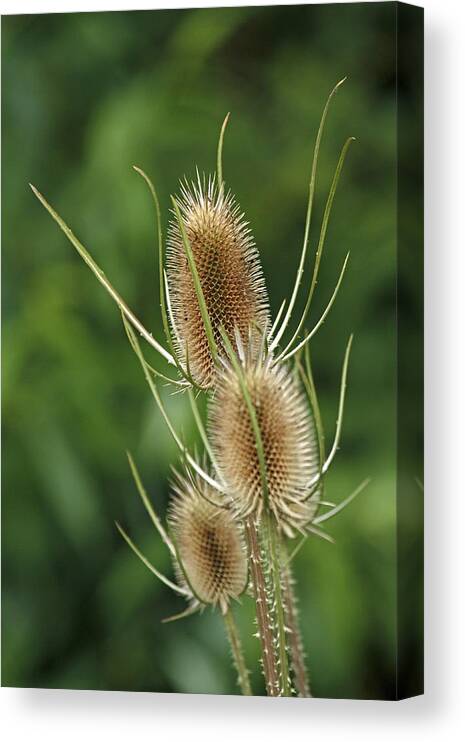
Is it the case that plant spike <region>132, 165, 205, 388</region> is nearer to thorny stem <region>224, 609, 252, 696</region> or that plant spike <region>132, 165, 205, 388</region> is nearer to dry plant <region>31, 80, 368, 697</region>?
dry plant <region>31, 80, 368, 697</region>

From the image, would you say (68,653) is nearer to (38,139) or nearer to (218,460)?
(218,460)

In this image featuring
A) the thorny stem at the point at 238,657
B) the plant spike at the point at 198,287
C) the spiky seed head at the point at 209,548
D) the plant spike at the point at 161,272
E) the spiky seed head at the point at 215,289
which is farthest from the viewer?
the thorny stem at the point at 238,657

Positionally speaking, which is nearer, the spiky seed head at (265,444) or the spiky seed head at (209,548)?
the spiky seed head at (265,444)

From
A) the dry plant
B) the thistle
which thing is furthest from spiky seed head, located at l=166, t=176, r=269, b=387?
the thistle

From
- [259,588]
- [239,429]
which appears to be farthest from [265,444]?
[259,588]

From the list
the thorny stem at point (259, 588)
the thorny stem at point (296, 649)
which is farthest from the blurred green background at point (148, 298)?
the thorny stem at point (259, 588)

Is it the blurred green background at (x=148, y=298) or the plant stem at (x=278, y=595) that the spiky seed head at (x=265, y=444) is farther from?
the blurred green background at (x=148, y=298)

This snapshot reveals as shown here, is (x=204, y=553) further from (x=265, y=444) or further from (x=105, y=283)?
(x=105, y=283)
